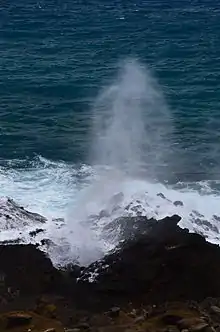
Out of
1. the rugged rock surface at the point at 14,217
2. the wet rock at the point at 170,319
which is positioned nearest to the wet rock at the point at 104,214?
the rugged rock surface at the point at 14,217

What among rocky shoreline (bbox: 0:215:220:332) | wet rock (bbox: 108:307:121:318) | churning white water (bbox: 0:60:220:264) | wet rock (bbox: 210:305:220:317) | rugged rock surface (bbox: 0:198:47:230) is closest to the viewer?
rocky shoreline (bbox: 0:215:220:332)

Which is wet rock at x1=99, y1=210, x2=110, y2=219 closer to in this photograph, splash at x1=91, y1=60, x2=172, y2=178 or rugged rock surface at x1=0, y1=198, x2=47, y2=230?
rugged rock surface at x1=0, y1=198, x2=47, y2=230

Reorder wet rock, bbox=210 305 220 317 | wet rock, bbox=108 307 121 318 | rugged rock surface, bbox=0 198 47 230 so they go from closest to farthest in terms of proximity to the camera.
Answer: wet rock, bbox=210 305 220 317 → wet rock, bbox=108 307 121 318 → rugged rock surface, bbox=0 198 47 230

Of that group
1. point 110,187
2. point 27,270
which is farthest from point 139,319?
point 110,187

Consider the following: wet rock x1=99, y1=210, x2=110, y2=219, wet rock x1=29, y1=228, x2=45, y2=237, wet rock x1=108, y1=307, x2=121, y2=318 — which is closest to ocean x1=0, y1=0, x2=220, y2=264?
wet rock x1=99, y1=210, x2=110, y2=219

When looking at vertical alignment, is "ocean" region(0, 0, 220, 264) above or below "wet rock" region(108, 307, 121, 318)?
above
